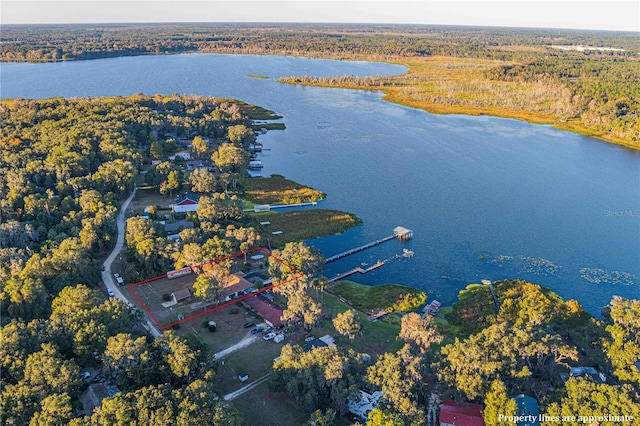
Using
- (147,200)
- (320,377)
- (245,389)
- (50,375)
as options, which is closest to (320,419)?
(320,377)

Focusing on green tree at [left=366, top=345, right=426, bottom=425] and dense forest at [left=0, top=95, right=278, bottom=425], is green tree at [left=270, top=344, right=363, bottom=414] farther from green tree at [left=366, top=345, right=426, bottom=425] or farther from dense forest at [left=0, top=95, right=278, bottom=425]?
dense forest at [left=0, top=95, right=278, bottom=425]

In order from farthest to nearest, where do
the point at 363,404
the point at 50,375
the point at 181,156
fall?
the point at 181,156, the point at 363,404, the point at 50,375

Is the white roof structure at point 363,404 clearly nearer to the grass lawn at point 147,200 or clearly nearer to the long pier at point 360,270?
the long pier at point 360,270

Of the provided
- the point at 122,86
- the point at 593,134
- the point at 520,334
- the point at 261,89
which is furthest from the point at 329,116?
the point at 520,334

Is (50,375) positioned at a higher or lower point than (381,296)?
higher

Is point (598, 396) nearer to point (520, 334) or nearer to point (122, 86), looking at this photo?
point (520, 334)

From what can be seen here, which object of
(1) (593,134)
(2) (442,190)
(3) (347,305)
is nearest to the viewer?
(3) (347,305)

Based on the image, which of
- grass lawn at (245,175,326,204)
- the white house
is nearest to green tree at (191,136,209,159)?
the white house

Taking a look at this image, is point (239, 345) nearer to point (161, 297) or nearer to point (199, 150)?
point (161, 297)
